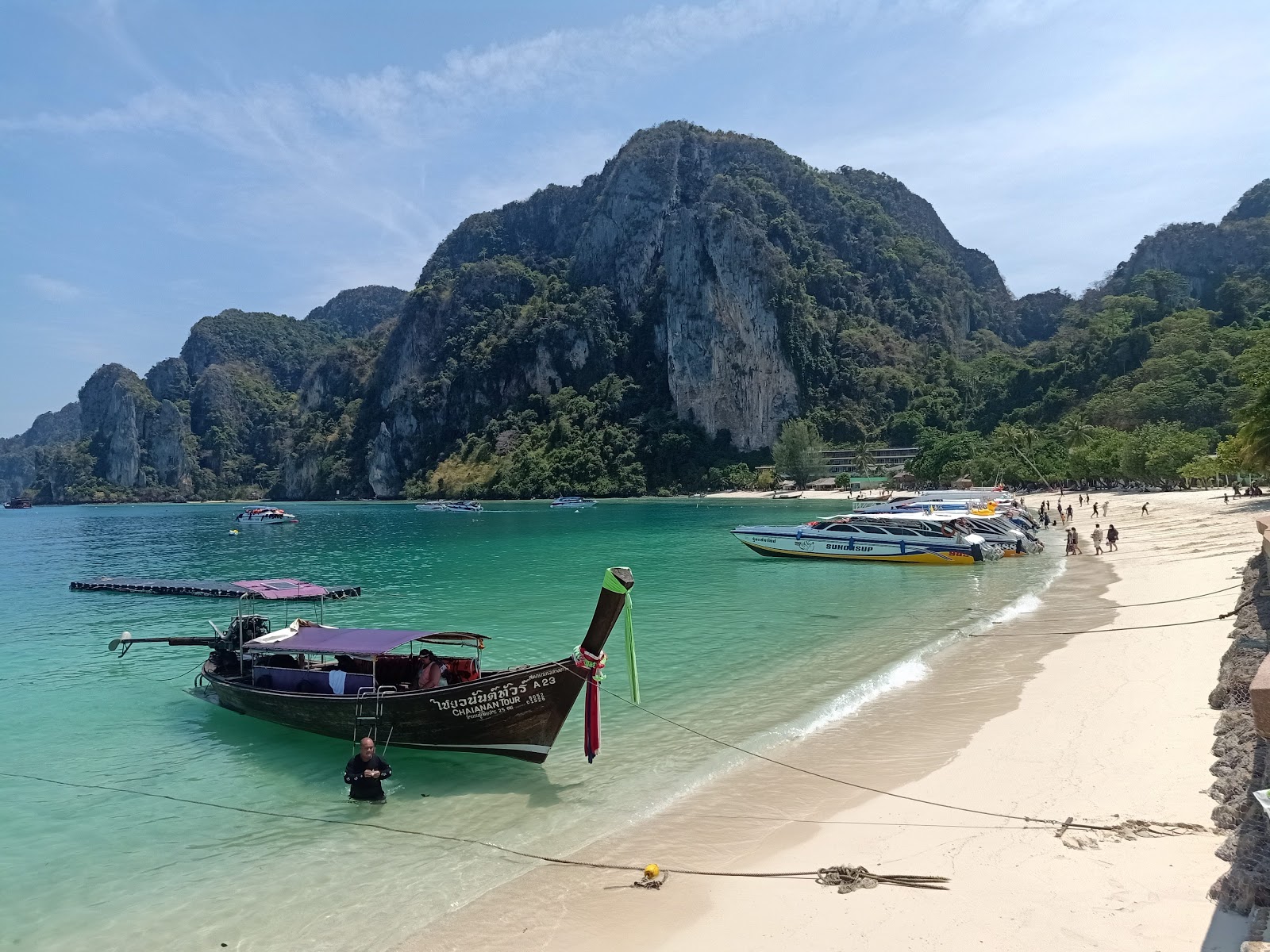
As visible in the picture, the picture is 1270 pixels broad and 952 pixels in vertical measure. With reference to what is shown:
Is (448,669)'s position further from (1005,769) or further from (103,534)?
(103,534)

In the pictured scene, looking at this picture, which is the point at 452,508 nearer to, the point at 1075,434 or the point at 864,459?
the point at 864,459

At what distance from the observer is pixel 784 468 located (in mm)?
141000

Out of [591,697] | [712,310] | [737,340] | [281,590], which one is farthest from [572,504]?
[591,697]

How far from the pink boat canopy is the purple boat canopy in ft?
9.45

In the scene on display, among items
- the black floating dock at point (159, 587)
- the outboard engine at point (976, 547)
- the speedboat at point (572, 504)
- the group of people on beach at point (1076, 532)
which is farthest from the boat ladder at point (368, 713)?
the speedboat at point (572, 504)

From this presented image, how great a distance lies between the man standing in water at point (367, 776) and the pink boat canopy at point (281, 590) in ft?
30.2

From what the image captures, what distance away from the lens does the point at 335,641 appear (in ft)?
46.4

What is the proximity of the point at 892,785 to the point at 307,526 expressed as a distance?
321ft

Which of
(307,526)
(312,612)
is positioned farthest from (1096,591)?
(307,526)

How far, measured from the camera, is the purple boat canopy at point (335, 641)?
43.7ft

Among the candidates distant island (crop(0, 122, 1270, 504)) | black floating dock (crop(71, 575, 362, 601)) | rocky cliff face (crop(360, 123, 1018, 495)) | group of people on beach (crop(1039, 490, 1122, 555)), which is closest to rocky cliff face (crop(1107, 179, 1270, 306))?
distant island (crop(0, 122, 1270, 504))

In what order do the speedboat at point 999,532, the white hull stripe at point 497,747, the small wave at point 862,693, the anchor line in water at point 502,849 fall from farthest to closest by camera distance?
the speedboat at point 999,532
the small wave at point 862,693
the white hull stripe at point 497,747
the anchor line in water at point 502,849

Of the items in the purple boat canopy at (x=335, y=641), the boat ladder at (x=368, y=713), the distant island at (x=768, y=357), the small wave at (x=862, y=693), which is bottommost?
the small wave at (x=862, y=693)

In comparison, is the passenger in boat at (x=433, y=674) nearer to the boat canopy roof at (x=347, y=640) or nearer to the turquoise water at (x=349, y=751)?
the boat canopy roof at (x=347, y=640)
